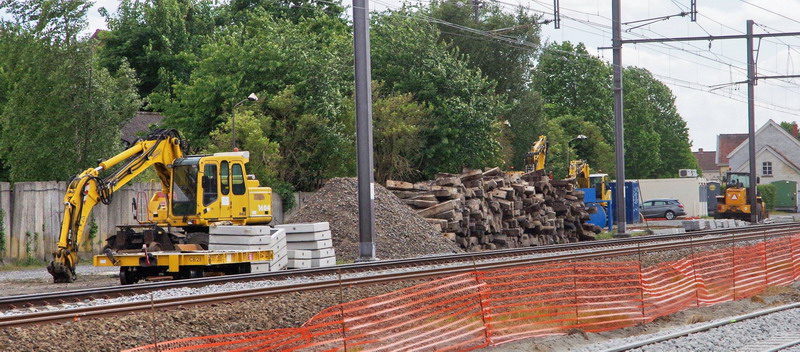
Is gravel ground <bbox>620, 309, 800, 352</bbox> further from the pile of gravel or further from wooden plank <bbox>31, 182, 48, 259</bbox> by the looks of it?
wooden plank <bbox>31, 182, 48, 259</bbox>

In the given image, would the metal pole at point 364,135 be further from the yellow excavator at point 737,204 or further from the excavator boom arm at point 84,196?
the yellow excavator at point 737,204

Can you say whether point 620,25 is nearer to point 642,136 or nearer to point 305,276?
point 305,276

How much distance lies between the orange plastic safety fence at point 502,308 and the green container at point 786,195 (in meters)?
72.5

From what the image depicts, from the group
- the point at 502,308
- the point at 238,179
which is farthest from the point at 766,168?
the point at 502,308

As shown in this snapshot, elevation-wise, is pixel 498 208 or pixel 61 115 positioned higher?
pixel 61 115

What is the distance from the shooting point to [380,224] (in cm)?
2970

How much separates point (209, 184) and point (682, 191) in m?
58.3

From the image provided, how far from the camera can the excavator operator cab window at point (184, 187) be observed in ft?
73.3

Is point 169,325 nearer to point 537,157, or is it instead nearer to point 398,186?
point 398,186

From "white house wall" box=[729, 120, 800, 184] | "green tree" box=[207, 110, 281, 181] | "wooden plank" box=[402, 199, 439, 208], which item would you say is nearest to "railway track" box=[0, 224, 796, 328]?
"wooden plank" box=[402, 199, 439, 208]

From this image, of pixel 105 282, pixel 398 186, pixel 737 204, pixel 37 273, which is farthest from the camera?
pixel 737 204

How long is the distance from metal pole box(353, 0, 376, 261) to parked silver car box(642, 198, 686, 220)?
46.0 m

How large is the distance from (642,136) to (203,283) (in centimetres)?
8600

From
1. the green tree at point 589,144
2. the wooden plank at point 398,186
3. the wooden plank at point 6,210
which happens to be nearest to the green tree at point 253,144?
the wooden plank at point 398,186
